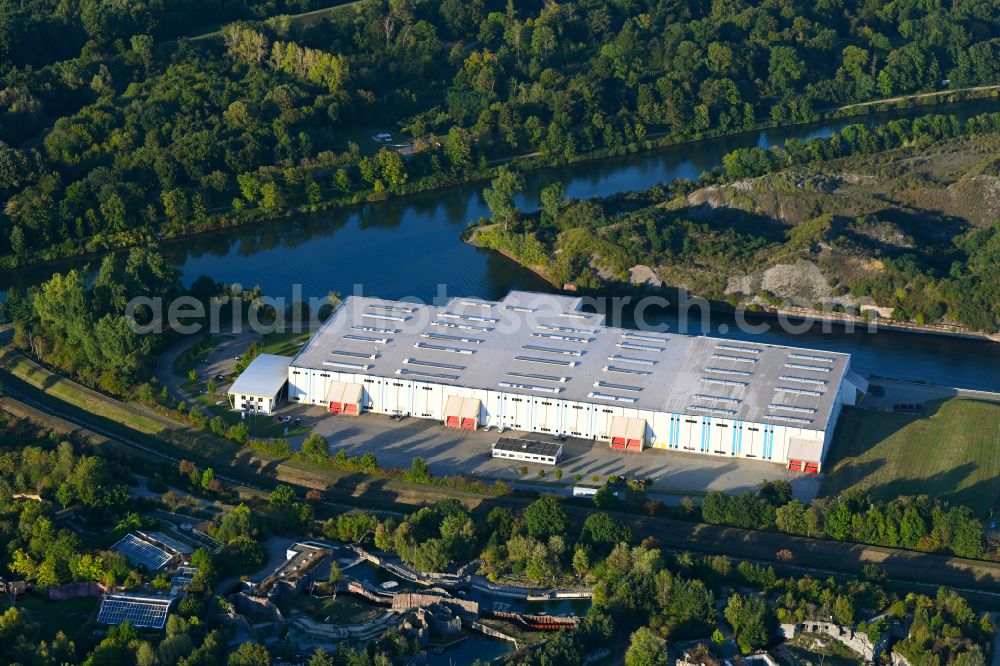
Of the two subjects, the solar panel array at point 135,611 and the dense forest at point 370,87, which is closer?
the solar panel array at point 135,611

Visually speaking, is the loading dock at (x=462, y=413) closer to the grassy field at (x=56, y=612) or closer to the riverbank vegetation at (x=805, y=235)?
the grassy field at (x=56, y=612)

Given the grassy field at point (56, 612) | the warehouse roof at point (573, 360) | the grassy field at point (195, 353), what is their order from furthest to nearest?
the grassy field at point (195, 353) → the warehouse roof at point (573, 360) → the grassy field at point (56, 612)

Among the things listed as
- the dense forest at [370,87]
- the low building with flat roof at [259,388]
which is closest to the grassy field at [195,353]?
the low building with flat roof at [259,388]

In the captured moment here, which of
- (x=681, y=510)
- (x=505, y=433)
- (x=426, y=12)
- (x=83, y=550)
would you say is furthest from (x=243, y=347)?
(x=426, y=12)

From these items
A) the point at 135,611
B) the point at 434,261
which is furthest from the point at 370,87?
the point at 135,611

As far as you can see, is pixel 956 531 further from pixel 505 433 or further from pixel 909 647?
pixel 505 433
